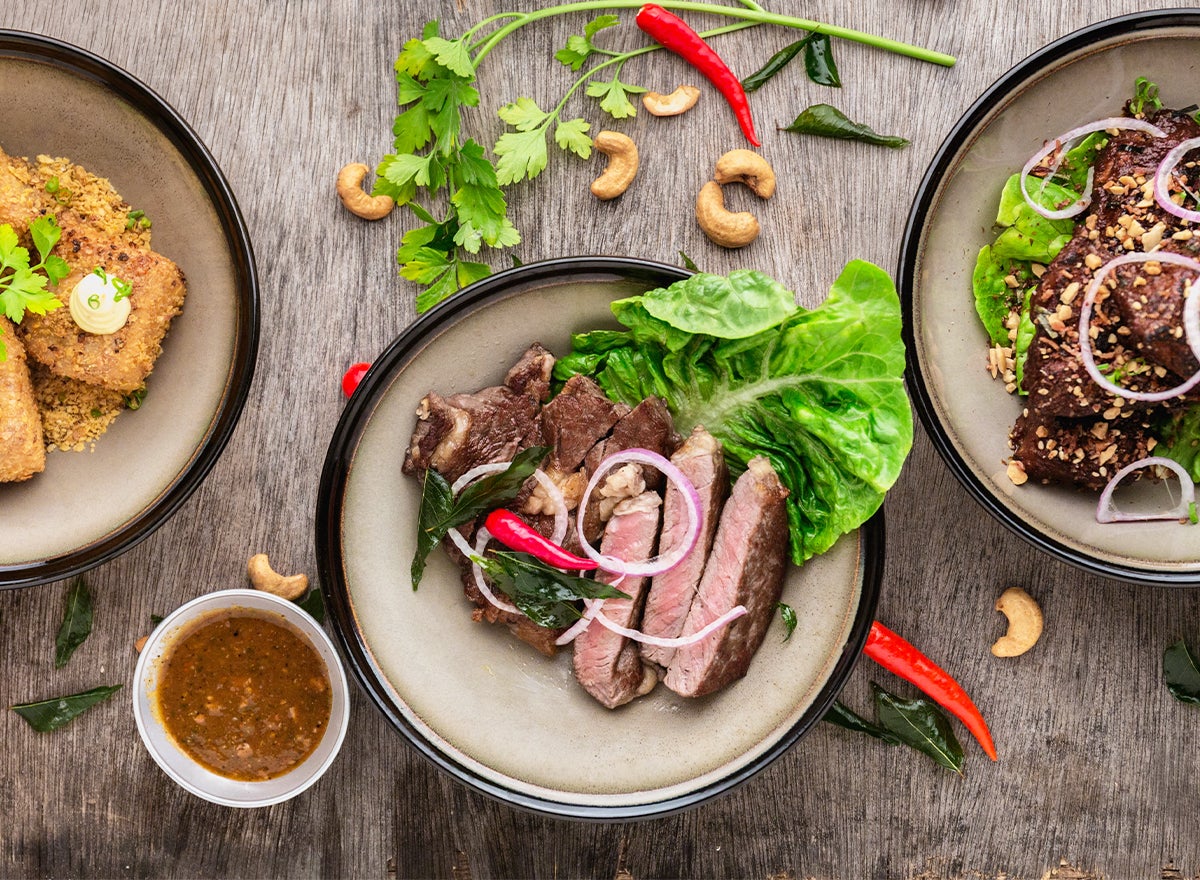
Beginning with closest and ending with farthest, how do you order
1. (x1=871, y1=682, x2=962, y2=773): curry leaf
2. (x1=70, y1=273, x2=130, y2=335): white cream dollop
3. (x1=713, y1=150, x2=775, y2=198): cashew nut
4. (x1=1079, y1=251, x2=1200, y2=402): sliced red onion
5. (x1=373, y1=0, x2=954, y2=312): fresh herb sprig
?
1. (x1=1079, y1=251, x2=1200, y2=402): sliced red onion
2. (x1=70, y1=273, x2=130, y2=335): white cream dollop
3. (x1=373, y1=0, x2=954, y2=312): fresh herb sprig
4. (x1=713, y1=150, x2=775, y2=198): cashew nut
5. (x1=871, y1=682, x2=962, y2=773): curry leaf

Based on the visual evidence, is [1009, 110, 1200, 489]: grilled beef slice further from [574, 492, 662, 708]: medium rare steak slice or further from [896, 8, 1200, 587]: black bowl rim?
[574, 492, 662, 708]: medium rare steak slice

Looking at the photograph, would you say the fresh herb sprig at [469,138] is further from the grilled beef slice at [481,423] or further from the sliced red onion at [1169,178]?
the sliced red onion at [1169,178]

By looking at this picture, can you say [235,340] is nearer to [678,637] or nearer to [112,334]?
[112,334]

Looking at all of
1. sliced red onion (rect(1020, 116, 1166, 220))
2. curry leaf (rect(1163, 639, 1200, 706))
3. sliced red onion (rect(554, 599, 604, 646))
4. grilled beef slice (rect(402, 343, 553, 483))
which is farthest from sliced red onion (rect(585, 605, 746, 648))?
curry leaf (rect(1163, 639, 1200, 706))

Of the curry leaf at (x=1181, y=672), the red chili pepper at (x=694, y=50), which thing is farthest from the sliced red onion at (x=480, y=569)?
the curry leaf at (x=1181, y=672)

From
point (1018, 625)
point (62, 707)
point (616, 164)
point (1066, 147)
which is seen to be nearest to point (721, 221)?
point (616, 164)

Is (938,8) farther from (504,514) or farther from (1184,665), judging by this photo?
(1184,665)
